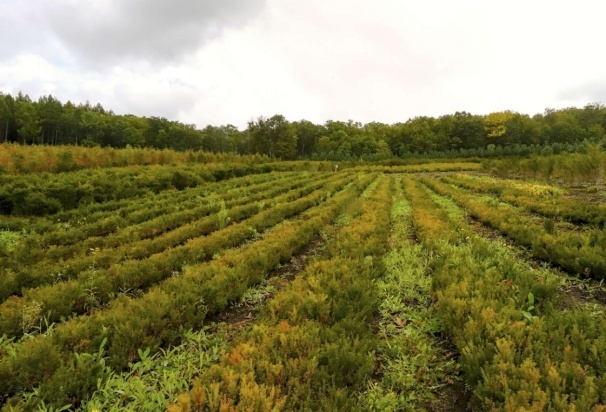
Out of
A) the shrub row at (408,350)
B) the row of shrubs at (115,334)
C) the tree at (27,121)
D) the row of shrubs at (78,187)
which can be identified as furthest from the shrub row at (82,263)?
the tree at (27,121)

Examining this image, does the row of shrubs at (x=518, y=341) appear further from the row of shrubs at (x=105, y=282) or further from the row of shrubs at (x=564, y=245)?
the row of shrubs at (x=105, y=282)

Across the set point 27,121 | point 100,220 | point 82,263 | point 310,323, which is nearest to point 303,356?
point 310,323

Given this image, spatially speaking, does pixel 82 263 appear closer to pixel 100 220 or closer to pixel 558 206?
pixel 100 220

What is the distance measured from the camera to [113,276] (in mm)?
6027

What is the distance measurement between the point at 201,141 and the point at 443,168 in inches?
2880

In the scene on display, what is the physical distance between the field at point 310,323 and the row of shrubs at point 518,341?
2cm

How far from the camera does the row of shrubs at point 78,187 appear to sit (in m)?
13.0

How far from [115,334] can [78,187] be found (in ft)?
46.3

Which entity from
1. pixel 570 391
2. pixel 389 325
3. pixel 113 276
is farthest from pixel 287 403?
pixel 113 276

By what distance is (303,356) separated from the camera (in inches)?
135

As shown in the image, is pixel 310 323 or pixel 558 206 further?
pixel 558 206

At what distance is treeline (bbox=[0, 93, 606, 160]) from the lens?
69.1 m

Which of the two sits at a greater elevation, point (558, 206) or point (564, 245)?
point (558, 206)

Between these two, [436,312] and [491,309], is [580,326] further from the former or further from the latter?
[436,312]
